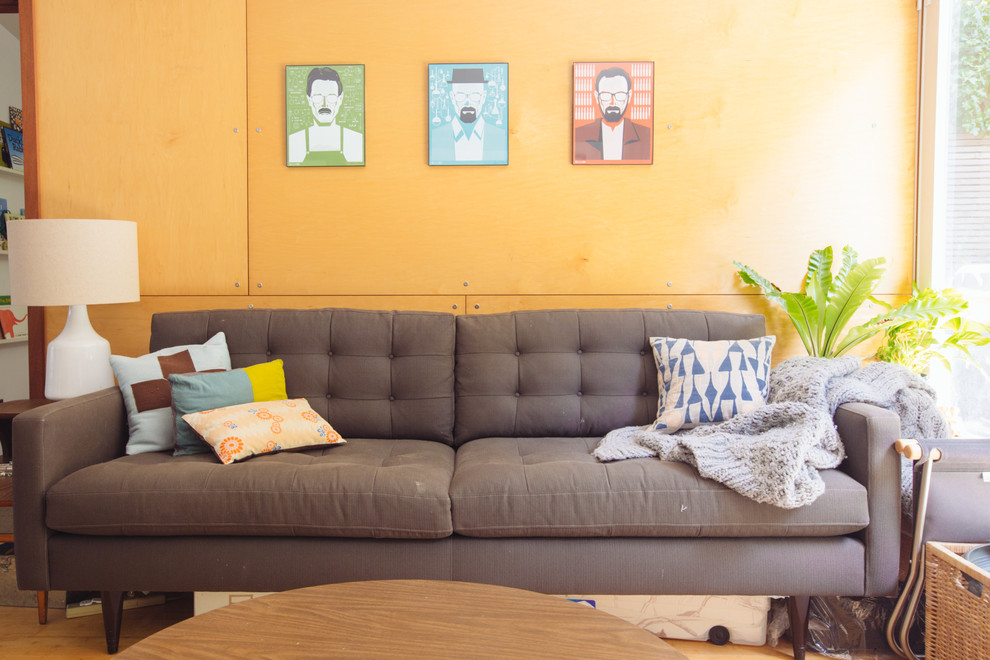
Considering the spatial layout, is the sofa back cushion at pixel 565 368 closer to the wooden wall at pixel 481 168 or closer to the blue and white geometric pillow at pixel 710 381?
the blue and white geometric pillow at pixel 710 381

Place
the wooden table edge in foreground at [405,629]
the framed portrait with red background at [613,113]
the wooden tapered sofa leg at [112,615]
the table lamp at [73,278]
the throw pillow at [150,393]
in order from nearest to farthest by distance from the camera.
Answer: the wooden table edge in foreground at [405,629] < the wooden tapered sofa leg at [112,615] < the throw pillow at [150,393] < the table lamp at [73,278] < the framed portrait with red background at [613,113]

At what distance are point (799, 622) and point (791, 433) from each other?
20.3 inches

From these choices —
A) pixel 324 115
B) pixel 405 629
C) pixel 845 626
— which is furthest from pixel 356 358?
pixel 845 626

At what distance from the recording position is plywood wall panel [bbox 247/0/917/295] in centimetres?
262

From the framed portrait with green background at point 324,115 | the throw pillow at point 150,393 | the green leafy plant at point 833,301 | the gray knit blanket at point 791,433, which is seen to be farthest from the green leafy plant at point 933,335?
the throw pillow at point 150,393

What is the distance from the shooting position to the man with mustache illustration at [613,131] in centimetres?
262

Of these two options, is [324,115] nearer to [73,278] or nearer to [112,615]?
[73,278]

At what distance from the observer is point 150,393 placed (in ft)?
6.66

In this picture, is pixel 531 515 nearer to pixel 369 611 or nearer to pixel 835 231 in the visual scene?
pixel 369 611

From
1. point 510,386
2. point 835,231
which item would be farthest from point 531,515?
point 835,231

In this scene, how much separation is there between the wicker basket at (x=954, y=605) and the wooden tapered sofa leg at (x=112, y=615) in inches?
85.6

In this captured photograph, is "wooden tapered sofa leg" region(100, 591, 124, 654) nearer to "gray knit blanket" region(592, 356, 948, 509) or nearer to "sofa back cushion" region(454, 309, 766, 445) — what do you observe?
"sofa back cushion" region(454, 309, 766, 445)

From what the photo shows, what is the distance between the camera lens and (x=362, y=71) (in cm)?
264

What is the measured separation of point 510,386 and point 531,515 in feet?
2.20
